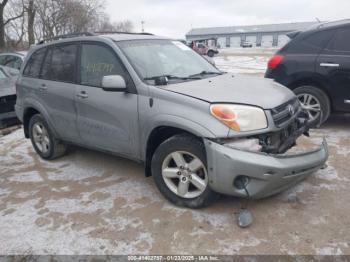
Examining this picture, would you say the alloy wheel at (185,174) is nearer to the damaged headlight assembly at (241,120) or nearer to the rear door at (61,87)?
the damaged headlight assembly at (241,120)

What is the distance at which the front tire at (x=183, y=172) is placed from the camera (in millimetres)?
3115

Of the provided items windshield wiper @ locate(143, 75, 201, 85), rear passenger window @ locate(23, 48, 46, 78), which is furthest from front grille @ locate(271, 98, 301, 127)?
rear passenger window @ locate(23, 48, 46, 78)

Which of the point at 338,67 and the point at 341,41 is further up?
the point at 341,41

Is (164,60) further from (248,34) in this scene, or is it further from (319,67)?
(248,34)

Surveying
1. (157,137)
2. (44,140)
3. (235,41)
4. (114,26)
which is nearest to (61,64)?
(44,140)

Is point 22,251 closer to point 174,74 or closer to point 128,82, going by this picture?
point 128,82

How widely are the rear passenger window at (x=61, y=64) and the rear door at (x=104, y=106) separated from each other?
19 cm

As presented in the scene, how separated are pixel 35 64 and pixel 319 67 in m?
4.45

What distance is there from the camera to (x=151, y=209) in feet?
11.1

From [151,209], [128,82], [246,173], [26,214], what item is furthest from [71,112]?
[246,173]

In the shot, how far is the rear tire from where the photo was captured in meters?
5.32

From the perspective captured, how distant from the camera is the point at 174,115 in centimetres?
313

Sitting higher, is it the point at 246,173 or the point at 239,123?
the point at 239,123

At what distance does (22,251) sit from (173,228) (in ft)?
4.38
